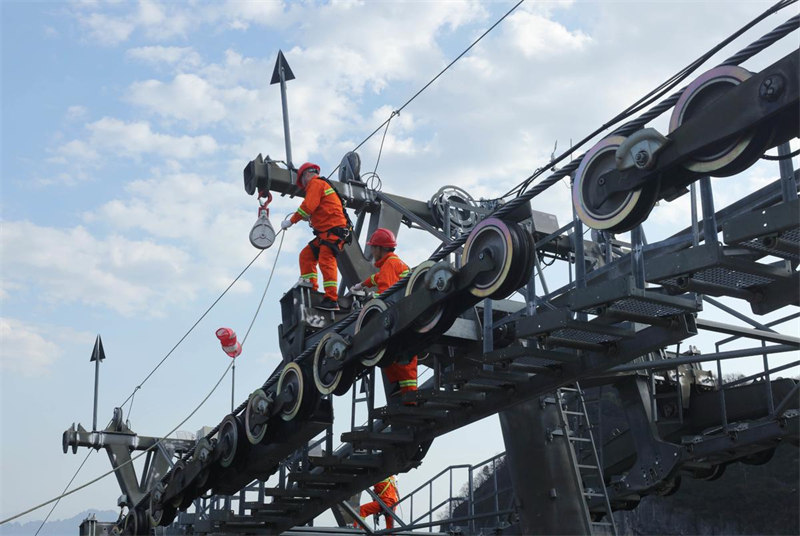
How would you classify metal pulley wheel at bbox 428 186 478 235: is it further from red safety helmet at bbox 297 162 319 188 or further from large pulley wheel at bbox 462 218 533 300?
large pulley wheel at bbox 462 218 533 300

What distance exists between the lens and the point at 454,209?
1548 centimetres

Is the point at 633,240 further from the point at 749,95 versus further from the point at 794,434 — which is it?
the point at 794,434

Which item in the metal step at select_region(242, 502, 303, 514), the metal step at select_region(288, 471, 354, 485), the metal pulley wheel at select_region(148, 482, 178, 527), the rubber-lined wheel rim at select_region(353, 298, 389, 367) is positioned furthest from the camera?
the metal pulley wheel at select_region(148, 482, 178, 527)

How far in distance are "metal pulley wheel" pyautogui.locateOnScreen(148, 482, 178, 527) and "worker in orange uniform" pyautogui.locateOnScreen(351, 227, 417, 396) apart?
5.41m

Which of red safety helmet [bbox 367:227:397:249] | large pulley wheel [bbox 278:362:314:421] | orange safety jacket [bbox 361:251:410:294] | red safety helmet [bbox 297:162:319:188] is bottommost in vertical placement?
large pulley wheel [bbox 278:362:314:421]

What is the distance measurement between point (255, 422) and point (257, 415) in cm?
11

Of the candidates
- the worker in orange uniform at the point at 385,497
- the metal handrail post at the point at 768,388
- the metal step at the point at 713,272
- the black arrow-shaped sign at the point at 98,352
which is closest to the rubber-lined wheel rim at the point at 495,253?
the metal step at the point at 713,272

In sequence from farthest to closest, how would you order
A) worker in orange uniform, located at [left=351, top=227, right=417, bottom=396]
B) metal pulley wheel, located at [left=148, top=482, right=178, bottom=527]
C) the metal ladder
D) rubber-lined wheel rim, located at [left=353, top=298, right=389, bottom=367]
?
metal pulley wheel, located at [left=148, top=482, right=178, bottom=527] → the metal ladder → worker in orange uniform, located at [left=351, top=227, right=417, bottom=396] → rubber-lined wheel rim, located at [left=353, top=298, right=389, bottom=367]

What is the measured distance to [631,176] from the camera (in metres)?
7.18

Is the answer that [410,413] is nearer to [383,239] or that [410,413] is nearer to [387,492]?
[383,239]

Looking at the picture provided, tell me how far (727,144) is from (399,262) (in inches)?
219

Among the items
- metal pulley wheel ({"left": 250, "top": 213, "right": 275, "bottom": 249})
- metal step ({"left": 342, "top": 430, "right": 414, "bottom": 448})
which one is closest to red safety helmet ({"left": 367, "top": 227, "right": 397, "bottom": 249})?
metal step ({"left": 342, "top": 430, "right": 414, "bottom": 448})

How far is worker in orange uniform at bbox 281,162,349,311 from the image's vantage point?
1273 centimetres

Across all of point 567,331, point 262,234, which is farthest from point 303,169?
point 567,331
